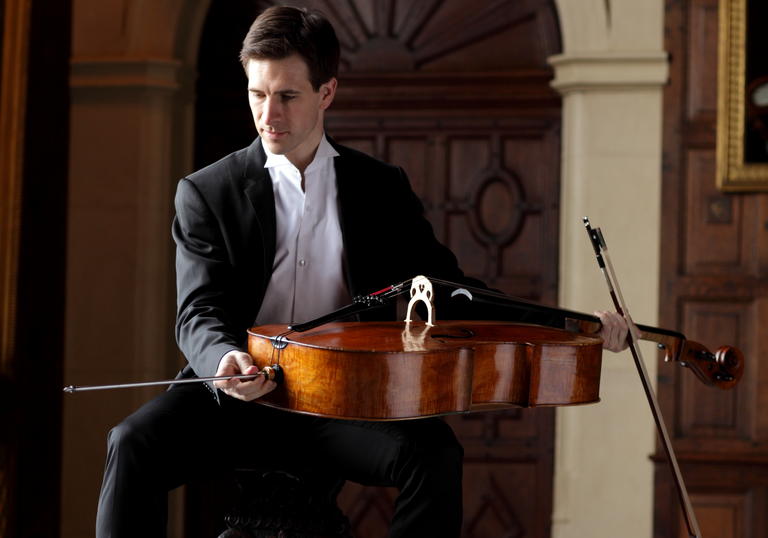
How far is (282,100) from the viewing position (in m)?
2.43

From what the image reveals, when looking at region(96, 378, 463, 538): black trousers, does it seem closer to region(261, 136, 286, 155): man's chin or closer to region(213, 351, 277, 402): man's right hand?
region(213, 351, 277, 402): man's right hand

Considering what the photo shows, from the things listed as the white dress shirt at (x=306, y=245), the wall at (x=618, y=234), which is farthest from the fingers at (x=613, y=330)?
the wall at (x=618, y=234)

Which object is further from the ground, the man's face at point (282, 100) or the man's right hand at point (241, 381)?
the man's face at point (282, 100)

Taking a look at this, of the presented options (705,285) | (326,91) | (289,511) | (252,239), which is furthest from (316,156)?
(705,285)

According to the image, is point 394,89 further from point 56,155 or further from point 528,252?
point 56,155

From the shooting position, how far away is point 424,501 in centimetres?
216

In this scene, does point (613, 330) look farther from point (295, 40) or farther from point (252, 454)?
point (295, 40)

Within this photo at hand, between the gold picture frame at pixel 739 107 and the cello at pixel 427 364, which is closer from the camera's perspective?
the cello at pixel 427 364

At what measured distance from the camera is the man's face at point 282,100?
2.41 m

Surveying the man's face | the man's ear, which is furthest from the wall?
the man's face

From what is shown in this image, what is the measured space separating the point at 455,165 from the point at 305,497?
2.72m

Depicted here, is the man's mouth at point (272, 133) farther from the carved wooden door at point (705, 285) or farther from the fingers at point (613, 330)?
the carved wooden door at point (705, 285)

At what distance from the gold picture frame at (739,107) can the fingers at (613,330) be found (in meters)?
2.32

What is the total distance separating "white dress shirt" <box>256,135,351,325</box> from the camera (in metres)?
2.57
